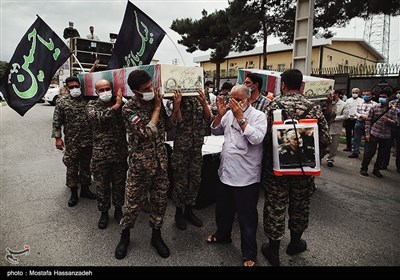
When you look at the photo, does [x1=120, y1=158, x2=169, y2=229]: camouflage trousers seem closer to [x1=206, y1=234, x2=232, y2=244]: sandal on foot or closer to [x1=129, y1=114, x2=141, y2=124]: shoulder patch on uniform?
[x1=129, y1=114, x2=141, y2=124]: shoulder patch on uniform

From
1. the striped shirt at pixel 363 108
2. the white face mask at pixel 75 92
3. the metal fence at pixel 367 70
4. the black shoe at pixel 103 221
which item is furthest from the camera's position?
the metal fence at pixel 367 70

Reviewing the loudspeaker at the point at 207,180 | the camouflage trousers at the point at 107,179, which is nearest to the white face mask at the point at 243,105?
the loudspeaker at the point at 207,180

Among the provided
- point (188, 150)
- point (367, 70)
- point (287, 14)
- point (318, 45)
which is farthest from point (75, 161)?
point (318, 45)

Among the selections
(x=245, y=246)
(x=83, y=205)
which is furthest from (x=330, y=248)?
(x=83, y=205)

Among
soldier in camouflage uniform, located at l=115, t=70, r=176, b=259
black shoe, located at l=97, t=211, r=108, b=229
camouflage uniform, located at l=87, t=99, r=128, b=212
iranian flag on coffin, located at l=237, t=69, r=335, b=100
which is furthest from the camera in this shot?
iranian flag on coffin, located at l=237, t=69, r=335, b=100

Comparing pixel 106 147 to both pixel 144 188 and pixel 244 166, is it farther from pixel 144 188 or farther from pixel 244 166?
pixel 244 166

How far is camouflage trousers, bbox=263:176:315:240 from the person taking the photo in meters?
2.41

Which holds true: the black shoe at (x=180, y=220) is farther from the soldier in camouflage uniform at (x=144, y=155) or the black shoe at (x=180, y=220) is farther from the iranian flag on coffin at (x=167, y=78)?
the iranian flag on coffin at (x=167, y=78)

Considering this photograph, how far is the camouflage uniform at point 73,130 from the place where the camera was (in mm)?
3771

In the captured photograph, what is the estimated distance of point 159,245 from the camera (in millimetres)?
2691

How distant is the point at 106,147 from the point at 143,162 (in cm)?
79

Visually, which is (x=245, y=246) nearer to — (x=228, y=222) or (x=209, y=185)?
(x=228, y=222)

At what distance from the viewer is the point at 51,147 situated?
748 cm

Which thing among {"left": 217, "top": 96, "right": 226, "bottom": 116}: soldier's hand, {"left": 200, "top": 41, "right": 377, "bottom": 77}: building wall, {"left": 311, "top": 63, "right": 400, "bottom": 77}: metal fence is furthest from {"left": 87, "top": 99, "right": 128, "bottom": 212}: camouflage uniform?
{"left": 200, "top": 41, "right": 377, "bottom": 77}: building wall
